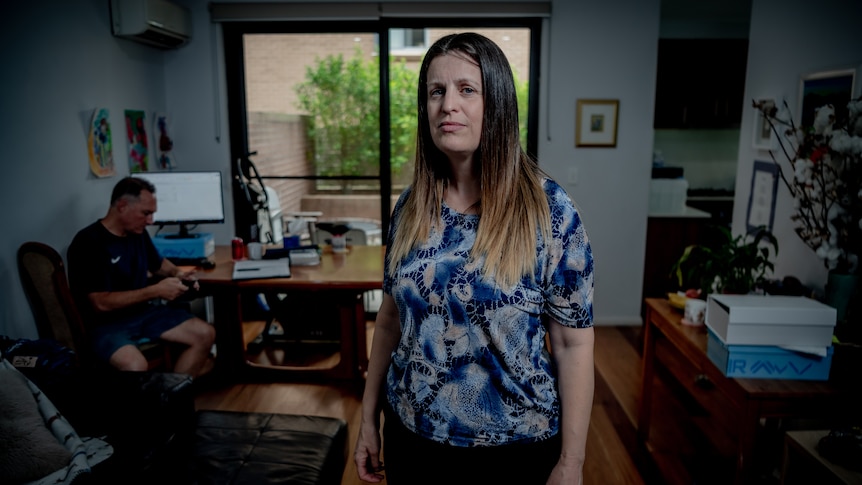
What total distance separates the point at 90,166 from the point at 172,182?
42 centimetres

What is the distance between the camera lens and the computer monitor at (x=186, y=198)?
3.35m

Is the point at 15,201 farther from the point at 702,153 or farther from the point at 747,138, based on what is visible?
the point at 702,153

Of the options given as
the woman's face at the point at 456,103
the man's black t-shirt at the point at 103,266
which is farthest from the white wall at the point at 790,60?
the man's black t-shirt at the point at 103,266

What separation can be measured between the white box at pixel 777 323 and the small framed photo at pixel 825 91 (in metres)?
0.64

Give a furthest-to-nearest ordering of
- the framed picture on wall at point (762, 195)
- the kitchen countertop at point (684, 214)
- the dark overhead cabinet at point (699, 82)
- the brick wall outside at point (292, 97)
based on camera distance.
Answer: the dark overhead cabinet at point (699, 82), the kitchen countertop at point (684, 214), the brick wall outside at point (292, 97), the framed picture on wall at point (762, 195)

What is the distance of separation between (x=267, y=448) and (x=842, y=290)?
1955 mm

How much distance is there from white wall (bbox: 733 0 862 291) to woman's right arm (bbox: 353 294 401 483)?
1872mm

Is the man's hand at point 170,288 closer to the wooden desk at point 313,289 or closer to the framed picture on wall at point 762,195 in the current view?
the wooden desk at point 313,289

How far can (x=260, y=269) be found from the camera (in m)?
3.05

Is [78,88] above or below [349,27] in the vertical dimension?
below

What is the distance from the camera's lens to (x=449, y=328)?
1.05 metres

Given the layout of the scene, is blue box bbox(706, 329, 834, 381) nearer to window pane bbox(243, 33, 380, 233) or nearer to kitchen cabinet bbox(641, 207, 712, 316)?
kitchen cabinet bbox(641, 207, 712, 316)

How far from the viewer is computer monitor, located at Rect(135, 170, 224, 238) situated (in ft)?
11.0

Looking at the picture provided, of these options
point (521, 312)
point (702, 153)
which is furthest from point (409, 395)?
point (702, 153)
